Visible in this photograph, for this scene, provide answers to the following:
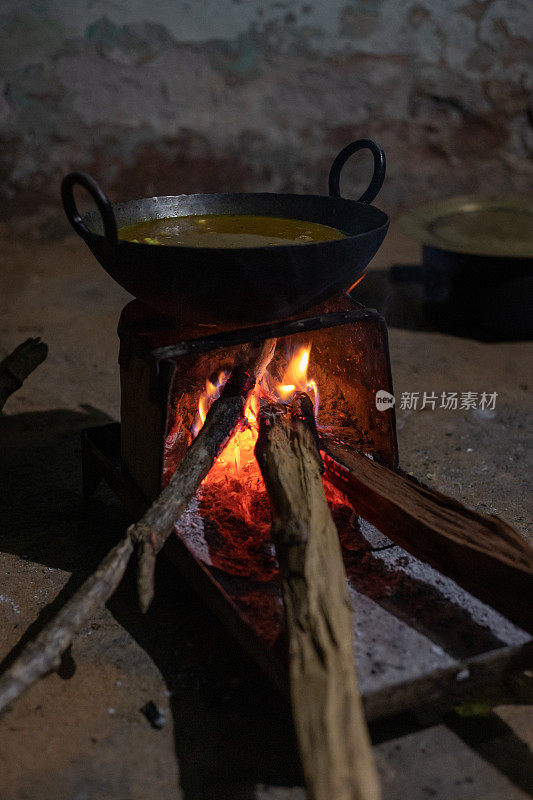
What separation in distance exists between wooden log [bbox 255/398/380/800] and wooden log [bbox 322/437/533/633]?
0.20 m

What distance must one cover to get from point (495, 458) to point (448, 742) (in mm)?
1547

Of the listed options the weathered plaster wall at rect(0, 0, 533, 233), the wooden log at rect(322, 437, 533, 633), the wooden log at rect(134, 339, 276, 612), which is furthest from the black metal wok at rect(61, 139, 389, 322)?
the weathered plaster wall at rect(0, 0, 533, 233)

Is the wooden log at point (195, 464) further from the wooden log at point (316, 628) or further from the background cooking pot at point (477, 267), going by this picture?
the background cooking pot at point (477, 267)

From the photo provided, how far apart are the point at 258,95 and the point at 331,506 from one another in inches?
179

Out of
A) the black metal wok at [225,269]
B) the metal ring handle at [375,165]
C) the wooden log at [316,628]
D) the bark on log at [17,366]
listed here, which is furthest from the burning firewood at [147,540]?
the bark on log at [17,366]

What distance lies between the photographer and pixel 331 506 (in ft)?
7.21

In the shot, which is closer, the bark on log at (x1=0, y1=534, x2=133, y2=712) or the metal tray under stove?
the bark on log at (x1=0, y1=534, x2=133, y2=712)

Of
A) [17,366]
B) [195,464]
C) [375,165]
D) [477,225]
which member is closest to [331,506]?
[195,464]

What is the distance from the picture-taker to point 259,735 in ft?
5.41

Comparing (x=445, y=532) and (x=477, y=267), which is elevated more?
(x=477, y=267)

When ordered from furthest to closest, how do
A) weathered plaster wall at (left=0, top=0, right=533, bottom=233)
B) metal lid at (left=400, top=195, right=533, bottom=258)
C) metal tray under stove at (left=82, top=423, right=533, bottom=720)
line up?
1. weathered plaster wall at (left=0, top=0, right=533, bottom=233)
2. metal lid at (left=400, top=195, right=533, bottom=258)
3. metal tray under stove at (left=82, top=423, right=533, bottom=720)

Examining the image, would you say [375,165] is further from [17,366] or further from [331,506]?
[17,366]

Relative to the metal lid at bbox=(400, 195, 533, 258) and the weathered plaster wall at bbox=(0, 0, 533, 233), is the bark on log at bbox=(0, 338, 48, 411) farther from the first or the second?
the weathered plaster wall at bbox=(0, 0, 533, 233)

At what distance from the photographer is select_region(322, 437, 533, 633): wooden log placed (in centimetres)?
171
